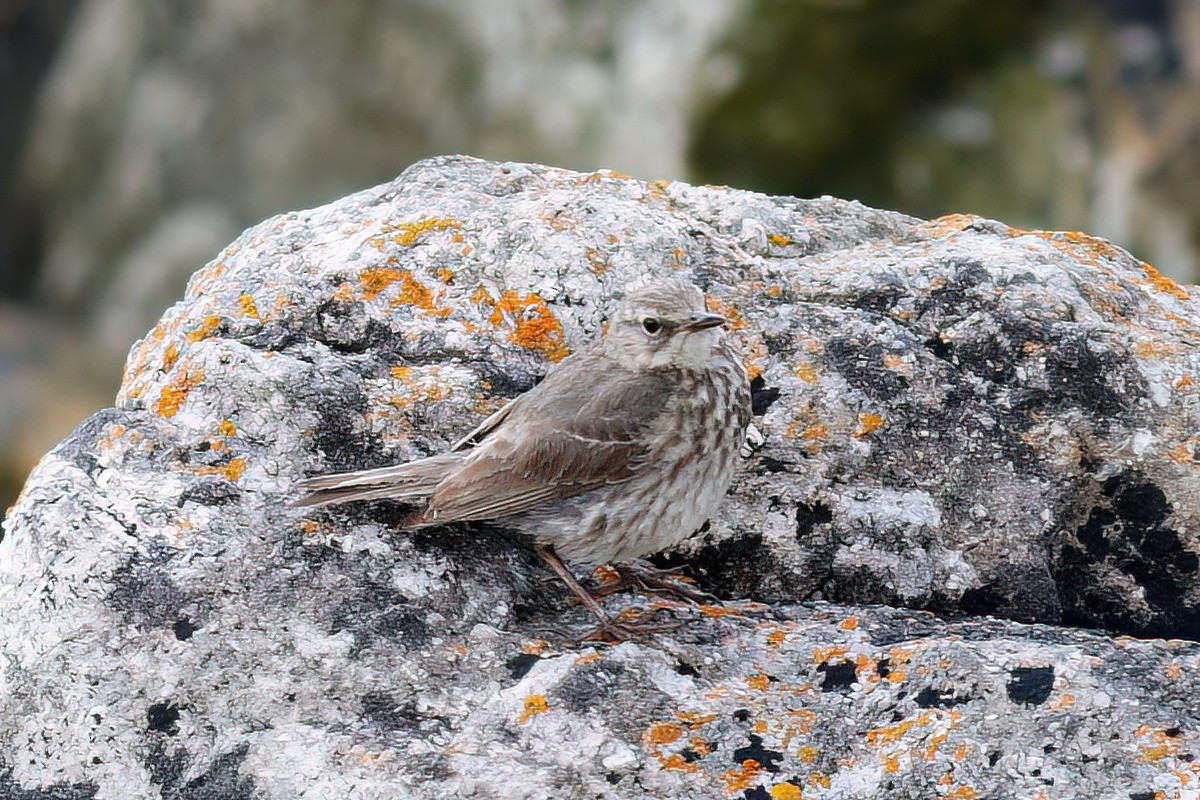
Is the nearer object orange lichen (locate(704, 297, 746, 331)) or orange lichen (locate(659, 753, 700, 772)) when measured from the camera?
orange lichen (locate(659, 753, 700, 772))

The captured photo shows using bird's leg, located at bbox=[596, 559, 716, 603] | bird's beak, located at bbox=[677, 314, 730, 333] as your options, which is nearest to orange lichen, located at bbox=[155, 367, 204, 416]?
bird's leg, located at bbox=[596, 559, 716, 603]

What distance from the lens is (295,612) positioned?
4.32 meters

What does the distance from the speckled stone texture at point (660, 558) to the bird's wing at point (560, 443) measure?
23 cm

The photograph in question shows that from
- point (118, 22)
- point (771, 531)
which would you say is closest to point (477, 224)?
point (771, 531)

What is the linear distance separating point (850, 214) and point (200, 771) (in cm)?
367

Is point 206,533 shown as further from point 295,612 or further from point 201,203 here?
point 201,203

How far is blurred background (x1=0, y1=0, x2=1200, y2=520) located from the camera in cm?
1126

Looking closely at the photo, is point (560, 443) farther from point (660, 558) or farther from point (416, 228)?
point (416, 228)

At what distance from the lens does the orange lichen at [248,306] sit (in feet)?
17.2

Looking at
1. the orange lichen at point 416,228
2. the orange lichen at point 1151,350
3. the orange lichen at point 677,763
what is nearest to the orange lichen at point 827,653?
the orange lichen at point 677,763

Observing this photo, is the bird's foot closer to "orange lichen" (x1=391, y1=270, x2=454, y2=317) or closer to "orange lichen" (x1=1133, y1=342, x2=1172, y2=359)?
"orange lichen" (x1=391, y1=270, x2=454, y2=317)

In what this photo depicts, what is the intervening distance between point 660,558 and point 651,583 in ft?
0.73

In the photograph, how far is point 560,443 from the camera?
189 inches

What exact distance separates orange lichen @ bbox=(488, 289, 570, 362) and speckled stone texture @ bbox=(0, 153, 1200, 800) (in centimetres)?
1
